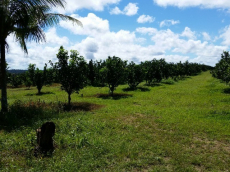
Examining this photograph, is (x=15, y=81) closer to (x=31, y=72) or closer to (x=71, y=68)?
(x=31, y=72)

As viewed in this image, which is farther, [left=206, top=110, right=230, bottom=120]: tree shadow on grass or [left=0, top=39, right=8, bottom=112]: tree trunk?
[left=206, top=110, right=230, bottom=120]: tree shadow on grass

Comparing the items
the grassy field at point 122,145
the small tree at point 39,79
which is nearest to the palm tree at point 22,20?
the grassy field at point 122,145

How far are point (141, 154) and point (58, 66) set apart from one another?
398 inches

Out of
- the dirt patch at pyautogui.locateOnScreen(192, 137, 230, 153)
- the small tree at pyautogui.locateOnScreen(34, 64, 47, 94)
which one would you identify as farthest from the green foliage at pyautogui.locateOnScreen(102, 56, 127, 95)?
the dirt patch at pyautogui.locateOnScreen(192, 137, 230, 153)

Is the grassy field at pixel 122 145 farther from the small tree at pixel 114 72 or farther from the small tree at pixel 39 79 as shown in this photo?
the small tree at pixel 39 79

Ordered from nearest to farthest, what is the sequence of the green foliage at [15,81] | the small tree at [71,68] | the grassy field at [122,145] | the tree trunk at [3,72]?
the grassy field at [122,145]
the tree trunk at [3,72]
the small tree at [71,68]
the green foliage at [15,81]

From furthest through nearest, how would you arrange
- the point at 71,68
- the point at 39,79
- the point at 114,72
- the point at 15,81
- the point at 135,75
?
the point at 15,81 < the point at 135,75 < the point at 39,79 < the point at 114,72 < the point at 71,68

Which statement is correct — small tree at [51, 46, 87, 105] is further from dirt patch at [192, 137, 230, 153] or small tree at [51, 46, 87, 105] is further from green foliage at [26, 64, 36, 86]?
green foliage at [26, 64, 36, 86]

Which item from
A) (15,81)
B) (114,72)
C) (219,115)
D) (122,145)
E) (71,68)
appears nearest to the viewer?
(122,145)

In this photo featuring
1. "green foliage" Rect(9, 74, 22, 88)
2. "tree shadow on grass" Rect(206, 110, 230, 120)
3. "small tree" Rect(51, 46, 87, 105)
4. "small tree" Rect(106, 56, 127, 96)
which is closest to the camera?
"tree shadow on grass" Rect(206, 110, 230, 120)

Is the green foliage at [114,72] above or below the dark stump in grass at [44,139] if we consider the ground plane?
above

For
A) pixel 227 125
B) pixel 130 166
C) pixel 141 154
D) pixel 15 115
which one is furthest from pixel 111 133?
pixel 227 125

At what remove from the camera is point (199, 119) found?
10062 mm

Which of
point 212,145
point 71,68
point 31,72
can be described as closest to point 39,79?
point 31,72
